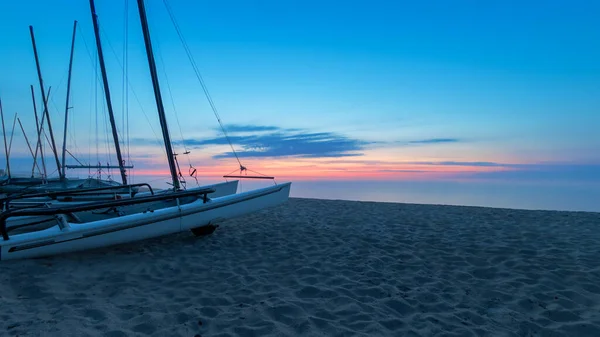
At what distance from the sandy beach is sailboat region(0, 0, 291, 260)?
267 millimetres

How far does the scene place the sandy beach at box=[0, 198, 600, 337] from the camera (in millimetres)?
3670

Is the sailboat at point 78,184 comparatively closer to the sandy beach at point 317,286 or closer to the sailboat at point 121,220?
the sailboat at point 121,220

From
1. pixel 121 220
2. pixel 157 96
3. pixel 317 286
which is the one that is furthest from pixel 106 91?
pixel 317 286

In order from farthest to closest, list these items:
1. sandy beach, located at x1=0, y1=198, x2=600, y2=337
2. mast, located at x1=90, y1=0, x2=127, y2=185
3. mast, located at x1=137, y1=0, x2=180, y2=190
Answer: mast, located at x1=90, y1=0, x2=127, y2=185, mast, located at x1=137, y1=0, x2=180, y2=190, sandy beach, located at x1=0, y1=198, x2=600, y2=337

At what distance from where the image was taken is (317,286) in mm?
4812

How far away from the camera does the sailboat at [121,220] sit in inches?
212

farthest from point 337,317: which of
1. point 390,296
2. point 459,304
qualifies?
point 459,304

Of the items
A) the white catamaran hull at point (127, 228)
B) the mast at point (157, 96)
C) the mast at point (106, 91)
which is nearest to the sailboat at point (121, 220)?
the white catamaran hull at point (127, 228)

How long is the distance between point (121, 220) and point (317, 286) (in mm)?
3835

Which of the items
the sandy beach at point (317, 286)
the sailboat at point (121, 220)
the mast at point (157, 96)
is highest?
the mast at point (157, 96)

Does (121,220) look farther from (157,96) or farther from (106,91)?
(106,91)

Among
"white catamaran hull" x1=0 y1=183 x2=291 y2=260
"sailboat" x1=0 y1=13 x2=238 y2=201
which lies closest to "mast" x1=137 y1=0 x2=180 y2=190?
"sailboat" x1=0 y1=13 x2=238 y2=201

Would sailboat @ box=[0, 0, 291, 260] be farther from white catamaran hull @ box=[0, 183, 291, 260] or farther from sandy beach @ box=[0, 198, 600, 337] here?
sandy beach @ box=[0, 198, 600, 337]

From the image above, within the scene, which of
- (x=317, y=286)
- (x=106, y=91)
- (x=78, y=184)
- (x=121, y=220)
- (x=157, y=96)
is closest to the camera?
(x=317, y=286)
